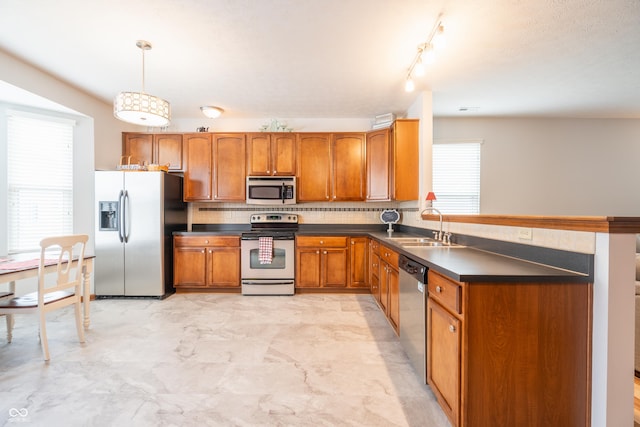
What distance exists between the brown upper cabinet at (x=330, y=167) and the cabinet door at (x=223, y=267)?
4.26 ft

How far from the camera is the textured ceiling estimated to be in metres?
1.96

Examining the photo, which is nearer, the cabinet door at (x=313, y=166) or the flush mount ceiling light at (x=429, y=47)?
the flush mount ceiling light at (x=429, y=47)

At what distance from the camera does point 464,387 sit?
4.14 feet

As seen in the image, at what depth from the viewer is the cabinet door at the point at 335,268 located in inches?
152

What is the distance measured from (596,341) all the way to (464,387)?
0.65 m

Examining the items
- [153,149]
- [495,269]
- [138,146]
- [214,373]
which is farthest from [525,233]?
[138,146]

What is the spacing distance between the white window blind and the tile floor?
106cm

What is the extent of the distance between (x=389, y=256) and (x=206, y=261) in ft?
8.62

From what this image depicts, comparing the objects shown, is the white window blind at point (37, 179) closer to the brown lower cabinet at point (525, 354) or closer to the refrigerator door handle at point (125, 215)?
the refrigerator door handle at point (125, 215)

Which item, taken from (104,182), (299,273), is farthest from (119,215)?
(299,273)

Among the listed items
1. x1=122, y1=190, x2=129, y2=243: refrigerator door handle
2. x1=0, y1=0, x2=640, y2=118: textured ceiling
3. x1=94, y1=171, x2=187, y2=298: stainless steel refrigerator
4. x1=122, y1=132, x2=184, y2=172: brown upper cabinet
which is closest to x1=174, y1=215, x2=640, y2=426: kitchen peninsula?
→ x1=0, y1=0, x2=640, y2=118: textured ceiling

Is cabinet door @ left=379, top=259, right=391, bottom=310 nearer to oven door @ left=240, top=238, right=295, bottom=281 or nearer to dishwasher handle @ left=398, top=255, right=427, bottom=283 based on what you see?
dishwasher handle @ left=398, top=255, right=427, bottom=283

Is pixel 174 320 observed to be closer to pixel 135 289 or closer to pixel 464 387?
pixel 135 289

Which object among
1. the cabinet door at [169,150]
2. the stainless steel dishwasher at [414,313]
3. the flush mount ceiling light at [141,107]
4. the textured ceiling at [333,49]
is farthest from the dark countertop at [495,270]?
the cabinet door at [169,150]
